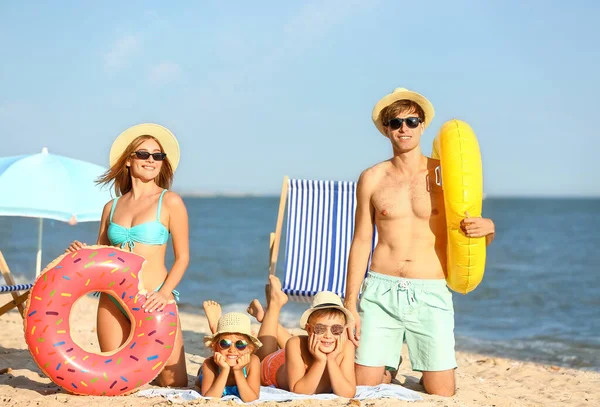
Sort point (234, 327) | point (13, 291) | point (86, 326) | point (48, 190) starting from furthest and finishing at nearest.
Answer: point (86, 326), point (48, 190), point (13, 291), point (234, 327)

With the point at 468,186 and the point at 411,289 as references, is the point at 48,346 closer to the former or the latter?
the point at 411,289

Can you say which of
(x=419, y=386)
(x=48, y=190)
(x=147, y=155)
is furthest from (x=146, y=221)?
(x=48, y=190)

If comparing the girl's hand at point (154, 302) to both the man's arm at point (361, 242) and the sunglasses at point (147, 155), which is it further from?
the man's arm at point (361, 242)

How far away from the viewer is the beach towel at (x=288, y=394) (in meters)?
3.93

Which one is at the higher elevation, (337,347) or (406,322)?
(406,322)

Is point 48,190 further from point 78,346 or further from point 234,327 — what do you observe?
point 234,327

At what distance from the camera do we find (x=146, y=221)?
4.29 metres

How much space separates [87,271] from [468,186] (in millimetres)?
2146

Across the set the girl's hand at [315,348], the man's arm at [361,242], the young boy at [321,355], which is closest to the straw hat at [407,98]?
the man's arm at [361,242]

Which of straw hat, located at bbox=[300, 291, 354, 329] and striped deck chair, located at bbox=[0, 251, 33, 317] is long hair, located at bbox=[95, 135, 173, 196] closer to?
straw hat, located at bbox=[300, 291, 354, 329]

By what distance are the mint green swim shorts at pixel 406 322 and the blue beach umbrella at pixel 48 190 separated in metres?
2.85

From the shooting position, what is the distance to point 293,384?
4.10 meters

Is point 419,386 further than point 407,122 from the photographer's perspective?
Yes

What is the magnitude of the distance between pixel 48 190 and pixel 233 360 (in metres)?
3.17
